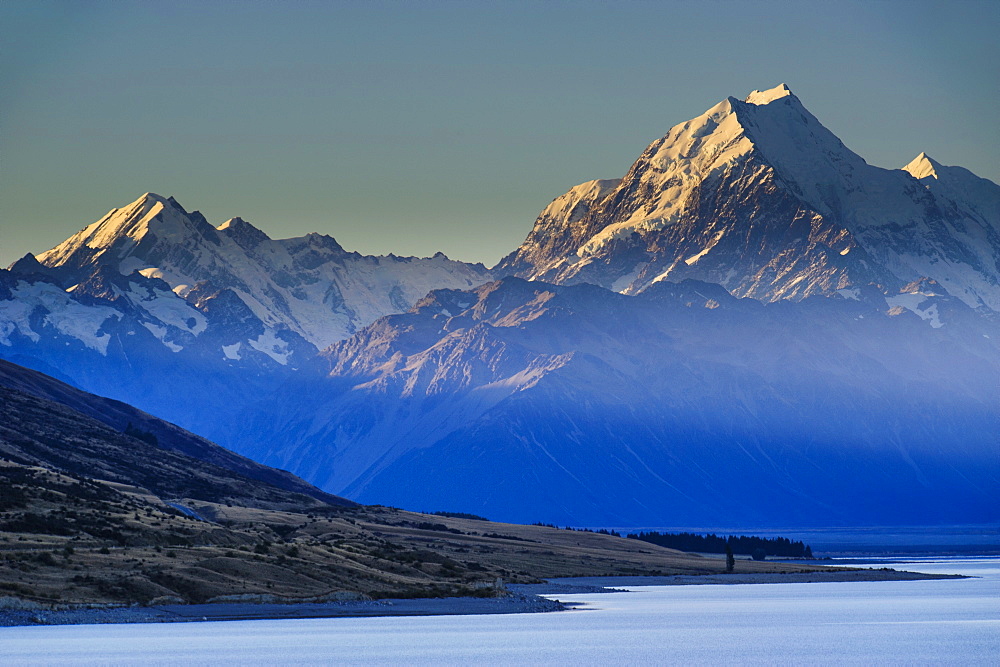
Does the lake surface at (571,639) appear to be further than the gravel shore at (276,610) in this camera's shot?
No

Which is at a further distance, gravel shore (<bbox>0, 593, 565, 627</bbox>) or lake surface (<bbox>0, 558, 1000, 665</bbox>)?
gravel shore (<bbox>0, 593, 565, 627</bbox>)

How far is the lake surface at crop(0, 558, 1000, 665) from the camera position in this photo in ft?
371

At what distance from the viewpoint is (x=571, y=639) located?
12875cm

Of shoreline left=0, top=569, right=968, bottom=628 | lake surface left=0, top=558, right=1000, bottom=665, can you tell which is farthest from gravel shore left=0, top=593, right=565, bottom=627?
lake surface left=0, top=558, right=1000, bottom=665

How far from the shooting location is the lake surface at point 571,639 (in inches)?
4456

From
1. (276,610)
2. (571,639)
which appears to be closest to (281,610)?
(276,610)

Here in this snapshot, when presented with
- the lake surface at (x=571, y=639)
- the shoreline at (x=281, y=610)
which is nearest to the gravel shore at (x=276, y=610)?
the shoreline at (x=281, y=610)

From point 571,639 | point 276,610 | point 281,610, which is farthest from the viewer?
point 281,610

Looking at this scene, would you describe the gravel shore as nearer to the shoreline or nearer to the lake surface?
the shoreline

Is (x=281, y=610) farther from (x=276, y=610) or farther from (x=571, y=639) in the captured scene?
(x=571, y=639)

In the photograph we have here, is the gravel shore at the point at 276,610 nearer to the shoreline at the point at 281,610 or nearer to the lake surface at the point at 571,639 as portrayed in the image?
the shoreline at the point at 281,610

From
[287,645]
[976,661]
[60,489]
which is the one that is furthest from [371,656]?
[60,489]

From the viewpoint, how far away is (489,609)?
161m

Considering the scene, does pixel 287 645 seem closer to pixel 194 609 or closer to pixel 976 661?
pixel 194 609
